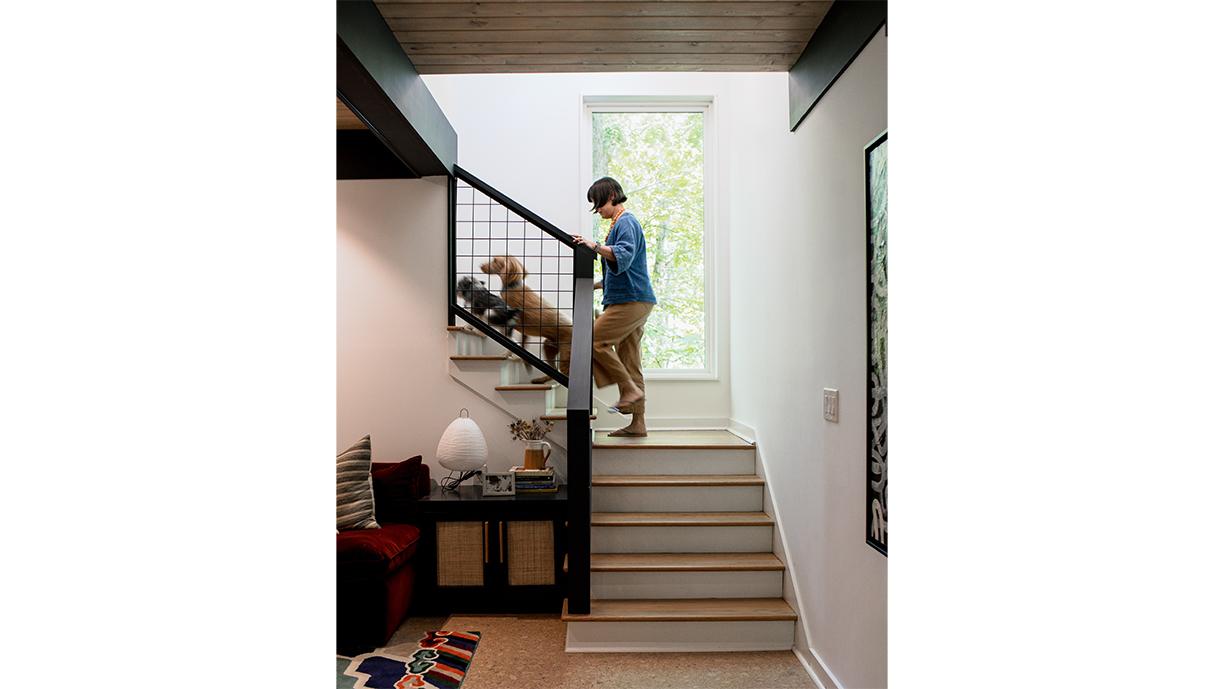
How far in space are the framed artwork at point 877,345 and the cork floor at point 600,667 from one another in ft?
3.26

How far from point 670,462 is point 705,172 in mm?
2231

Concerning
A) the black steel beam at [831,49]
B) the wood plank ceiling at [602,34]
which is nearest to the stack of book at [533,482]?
the wood plank ceiling at [602,34]

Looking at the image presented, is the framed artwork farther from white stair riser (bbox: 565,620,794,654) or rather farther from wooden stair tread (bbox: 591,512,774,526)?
wooden stair tread (bbox: 591,512,774,526)

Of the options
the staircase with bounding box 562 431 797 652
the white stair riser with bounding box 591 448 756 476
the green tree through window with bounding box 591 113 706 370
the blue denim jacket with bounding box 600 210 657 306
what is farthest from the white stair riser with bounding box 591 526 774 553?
the green tree through window with bounding box 591 113 706 370

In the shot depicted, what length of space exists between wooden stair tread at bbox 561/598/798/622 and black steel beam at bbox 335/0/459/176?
2103mm

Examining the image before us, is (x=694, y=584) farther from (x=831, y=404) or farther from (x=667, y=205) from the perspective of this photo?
(x=667, y=205)

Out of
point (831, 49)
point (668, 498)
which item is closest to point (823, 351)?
point (831, 49)

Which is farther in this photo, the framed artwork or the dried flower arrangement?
the dried flower arrangement

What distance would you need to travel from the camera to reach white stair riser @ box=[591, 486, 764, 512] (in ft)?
11.8

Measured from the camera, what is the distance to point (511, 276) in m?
3.98

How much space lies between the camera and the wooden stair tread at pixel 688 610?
296 cm
